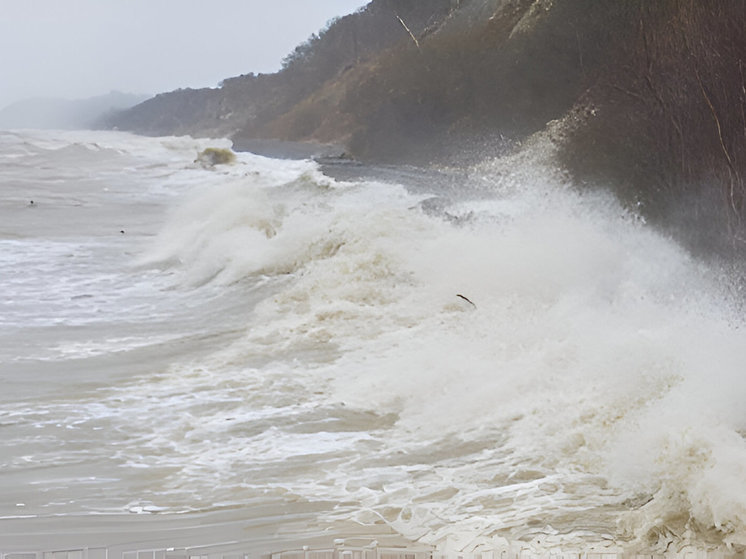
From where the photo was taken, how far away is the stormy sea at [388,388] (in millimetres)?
2129

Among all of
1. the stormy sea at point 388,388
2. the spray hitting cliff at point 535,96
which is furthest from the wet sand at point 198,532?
the spray hitting cliff at point 535,96

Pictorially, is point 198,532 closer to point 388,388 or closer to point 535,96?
point 388,388

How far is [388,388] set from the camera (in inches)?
124

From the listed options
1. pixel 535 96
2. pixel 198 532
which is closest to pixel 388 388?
pixel 198 532

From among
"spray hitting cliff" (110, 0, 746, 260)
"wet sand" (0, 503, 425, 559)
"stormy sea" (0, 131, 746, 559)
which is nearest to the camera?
"wet sand" (0, 503, 425, 559)

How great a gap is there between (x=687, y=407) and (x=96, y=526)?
1.71 meters

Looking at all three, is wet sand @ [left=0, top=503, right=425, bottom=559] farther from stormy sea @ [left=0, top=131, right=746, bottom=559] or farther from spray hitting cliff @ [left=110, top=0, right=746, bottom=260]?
spray hitting cliff @ [left=110, top=0, right=746, bottom=260]

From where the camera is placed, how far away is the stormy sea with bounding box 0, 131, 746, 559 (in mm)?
2129

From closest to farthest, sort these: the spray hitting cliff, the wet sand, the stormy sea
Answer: the wet sand, the stormy sea, the spray hitting cliff

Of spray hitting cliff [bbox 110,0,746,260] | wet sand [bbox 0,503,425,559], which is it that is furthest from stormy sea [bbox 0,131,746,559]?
spray hitting cliff [bbox 110,0,746,260]

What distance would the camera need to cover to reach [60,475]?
2.43 metres

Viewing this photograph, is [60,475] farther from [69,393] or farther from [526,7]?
A: [526,7]

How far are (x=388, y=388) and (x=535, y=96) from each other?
280 inches

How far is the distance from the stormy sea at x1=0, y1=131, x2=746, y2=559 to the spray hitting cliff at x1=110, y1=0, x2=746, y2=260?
43 cm
